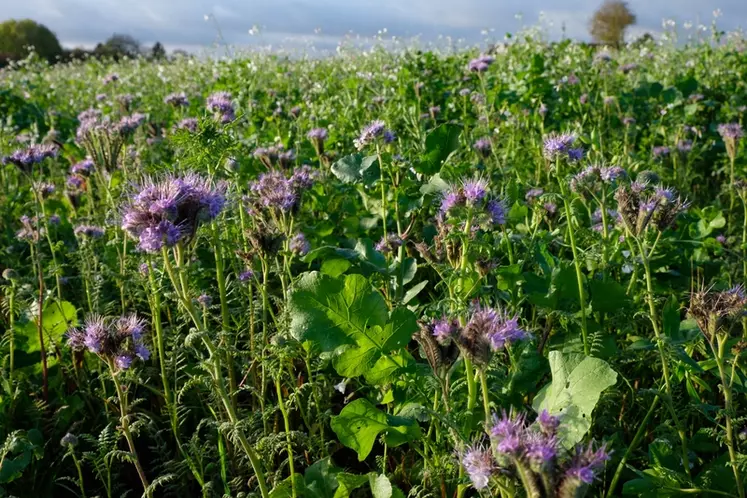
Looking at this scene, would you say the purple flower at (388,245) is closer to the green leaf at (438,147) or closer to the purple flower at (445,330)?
the green leaf at (438,147)

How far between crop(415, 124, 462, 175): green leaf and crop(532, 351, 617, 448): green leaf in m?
1.27

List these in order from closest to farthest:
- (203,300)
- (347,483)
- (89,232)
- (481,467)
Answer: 1. (481,467)
2. (347,483)
3. (203,300)
4. (89,232)

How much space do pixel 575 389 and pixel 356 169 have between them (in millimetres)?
1502

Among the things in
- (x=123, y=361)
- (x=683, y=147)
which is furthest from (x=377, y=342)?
(x=683, y=147)

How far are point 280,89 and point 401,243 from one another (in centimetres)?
662

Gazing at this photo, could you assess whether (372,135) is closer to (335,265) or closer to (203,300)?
(335,265)

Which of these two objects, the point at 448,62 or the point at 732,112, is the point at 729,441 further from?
the point at 448,62

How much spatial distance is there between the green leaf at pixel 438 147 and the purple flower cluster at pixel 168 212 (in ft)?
4.15

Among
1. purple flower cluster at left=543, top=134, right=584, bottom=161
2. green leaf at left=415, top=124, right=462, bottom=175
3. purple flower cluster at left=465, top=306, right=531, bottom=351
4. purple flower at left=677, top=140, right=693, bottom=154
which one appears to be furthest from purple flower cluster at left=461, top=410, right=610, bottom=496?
purple flower at left=677, top=140, right=693, bottom=154

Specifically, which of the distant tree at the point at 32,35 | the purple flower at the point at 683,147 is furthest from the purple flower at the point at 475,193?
the distant tree at the point at 32,35

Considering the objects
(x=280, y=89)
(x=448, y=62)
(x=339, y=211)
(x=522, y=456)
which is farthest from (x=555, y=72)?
(x=522, y=456)

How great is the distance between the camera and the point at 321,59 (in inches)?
487

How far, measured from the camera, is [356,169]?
9.61ft

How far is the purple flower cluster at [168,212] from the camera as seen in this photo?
63.8 inches
